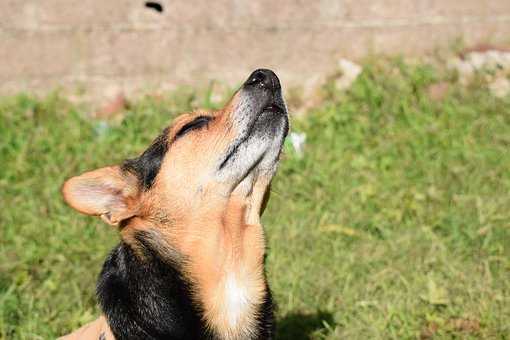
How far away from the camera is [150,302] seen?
4035 millimetres

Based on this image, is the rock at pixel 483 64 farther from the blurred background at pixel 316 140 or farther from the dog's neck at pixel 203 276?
the dog's neck at pixel 203 276

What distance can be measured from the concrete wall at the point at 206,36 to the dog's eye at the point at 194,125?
3.80 m

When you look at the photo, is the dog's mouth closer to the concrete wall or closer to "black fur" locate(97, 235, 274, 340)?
"black fur" locate(97, 235, 274, 340)

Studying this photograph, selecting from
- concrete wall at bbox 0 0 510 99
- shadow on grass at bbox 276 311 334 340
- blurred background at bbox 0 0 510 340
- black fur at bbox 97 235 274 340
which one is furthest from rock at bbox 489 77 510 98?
black fur at bbox 97 235 274 340

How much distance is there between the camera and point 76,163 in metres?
7.33

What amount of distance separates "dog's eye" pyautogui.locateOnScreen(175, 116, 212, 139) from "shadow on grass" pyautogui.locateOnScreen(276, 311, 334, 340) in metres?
1.72

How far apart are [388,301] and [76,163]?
3348 millimetres

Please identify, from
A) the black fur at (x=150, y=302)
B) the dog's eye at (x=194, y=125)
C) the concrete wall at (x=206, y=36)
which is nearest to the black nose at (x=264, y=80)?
the dog's eye at (x=194, y=125)

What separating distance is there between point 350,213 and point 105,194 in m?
2.78

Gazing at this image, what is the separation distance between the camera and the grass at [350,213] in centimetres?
549

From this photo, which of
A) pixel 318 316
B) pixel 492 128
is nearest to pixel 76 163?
pixel 318 316

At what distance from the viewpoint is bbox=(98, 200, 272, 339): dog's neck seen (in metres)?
4.05

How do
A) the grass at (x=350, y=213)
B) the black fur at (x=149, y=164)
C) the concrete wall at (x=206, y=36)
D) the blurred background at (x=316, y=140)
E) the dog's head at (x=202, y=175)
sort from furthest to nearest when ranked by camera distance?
the concrete wall at (x=206, y=36), the blurred background at (x=316, y=140), the grass at (x=350, y=213), the black fur at (x=149, y=164), the dog's head at (x=202, y=175)

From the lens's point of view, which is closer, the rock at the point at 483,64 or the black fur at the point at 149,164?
the black fur at the point at 149,164
